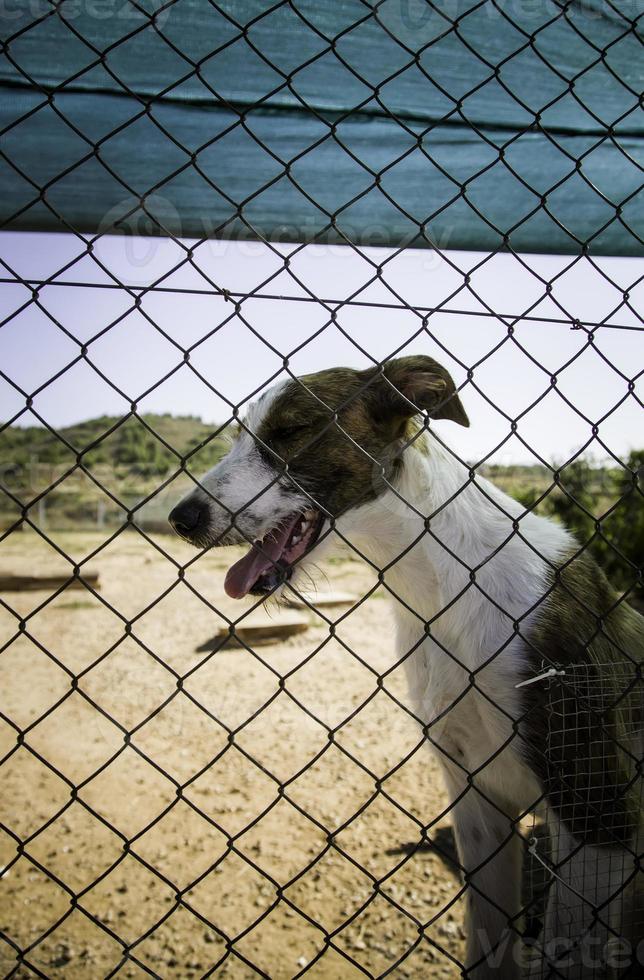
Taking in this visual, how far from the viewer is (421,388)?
220cm

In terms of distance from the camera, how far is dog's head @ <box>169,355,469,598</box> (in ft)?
6.88

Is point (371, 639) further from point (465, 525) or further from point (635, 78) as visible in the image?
point (635, 78)

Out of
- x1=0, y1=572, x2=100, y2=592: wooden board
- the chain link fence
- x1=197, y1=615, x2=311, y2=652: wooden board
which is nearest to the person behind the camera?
the chain link fence

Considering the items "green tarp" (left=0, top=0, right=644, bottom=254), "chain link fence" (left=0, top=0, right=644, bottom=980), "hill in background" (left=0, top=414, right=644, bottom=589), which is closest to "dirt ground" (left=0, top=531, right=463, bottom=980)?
"chain link fence" (left=0, top=0, right=644, bottom=980)

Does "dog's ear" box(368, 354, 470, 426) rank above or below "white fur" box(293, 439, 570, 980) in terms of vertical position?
above

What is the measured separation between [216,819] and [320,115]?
3642 millimetres

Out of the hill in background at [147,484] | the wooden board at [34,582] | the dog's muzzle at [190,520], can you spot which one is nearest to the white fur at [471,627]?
the dog's muzzle at [190,520]

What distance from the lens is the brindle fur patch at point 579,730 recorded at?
6.63 ft

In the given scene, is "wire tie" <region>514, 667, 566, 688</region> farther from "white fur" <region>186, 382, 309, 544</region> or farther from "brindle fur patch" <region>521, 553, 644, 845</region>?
"white fur" <region>186, 382, 309, 544</region>

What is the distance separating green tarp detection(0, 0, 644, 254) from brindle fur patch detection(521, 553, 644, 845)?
1183mm

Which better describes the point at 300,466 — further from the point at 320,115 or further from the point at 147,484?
the point at 147,484

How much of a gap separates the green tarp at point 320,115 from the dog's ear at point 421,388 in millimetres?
440

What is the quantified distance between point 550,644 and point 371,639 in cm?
565

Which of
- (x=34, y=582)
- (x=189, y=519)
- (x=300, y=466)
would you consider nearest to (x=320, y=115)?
(x=300, y=466)
